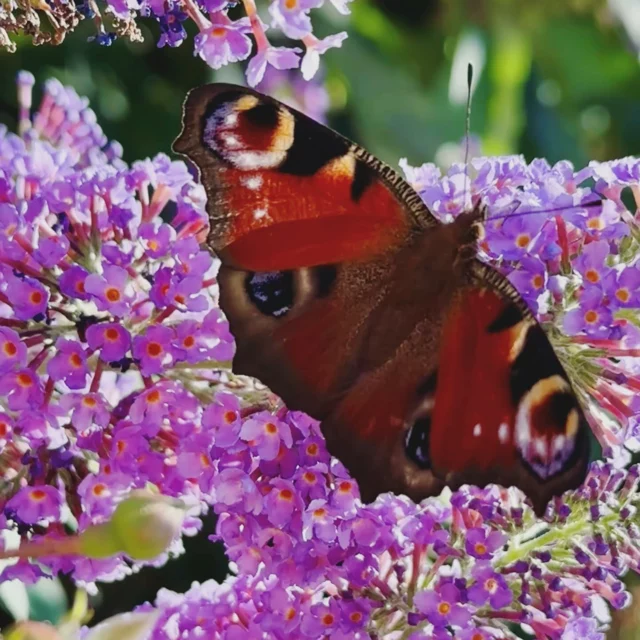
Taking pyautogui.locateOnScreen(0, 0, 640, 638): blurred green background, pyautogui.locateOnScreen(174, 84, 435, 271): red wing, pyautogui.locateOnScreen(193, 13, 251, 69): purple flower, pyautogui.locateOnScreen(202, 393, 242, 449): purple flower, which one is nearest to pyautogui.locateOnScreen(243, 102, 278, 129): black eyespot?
pyautogui.locateOnScreen(174, 84, 435, 271): red wing

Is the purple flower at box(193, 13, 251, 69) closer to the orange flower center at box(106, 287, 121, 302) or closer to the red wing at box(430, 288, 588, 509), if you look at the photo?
the orange flower center at box(106, 287, 121, 302)

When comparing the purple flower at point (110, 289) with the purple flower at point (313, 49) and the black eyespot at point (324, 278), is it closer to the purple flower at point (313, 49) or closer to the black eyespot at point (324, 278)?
the black eyespot at point (324, 278)

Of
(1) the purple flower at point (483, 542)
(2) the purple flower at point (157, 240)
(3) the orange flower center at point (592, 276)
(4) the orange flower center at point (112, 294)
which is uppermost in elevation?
(2) the purple flower at point (157, 240)

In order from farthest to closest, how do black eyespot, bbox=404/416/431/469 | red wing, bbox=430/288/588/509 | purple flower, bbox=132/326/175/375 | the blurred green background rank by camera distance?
the blurred green background → purple flower, bbox=132/326/175/375 → black eyespot, bbox=404/416/431/469 → red wing, bbox=430/288/588/509

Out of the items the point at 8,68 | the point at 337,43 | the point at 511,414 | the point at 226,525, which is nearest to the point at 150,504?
the point at 511,414

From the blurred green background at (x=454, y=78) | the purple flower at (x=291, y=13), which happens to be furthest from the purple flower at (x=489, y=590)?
the blurred green background at (x=454, y=78)

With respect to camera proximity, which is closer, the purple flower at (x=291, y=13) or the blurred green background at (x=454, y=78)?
the purple flower at (x=291, y=13)

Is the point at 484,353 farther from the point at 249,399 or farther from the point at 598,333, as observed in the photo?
the point at 249,399
